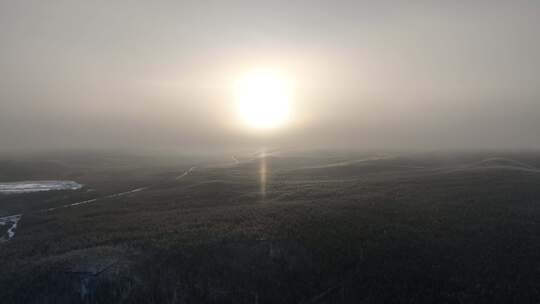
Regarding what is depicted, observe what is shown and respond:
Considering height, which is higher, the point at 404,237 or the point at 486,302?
the point at 404,237

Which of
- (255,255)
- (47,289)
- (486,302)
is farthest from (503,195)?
(47,289)

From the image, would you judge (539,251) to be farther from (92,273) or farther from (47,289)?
(47,289)

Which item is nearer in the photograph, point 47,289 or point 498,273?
point 47,289

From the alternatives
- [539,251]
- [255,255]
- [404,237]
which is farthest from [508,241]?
[255,255]

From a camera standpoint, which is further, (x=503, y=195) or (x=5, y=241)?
(x=503, y=195)

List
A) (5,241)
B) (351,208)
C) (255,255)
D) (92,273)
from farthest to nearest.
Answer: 1. (351,208)
2. (5,241)
3. (255,255)
4. (92,273)

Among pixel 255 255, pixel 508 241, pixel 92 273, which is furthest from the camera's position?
pixel 508 241

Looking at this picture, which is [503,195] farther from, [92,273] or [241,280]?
[92,273]

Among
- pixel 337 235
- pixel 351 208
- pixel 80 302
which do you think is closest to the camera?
pixel 80 302

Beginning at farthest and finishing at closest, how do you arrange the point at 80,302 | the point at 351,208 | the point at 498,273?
1. the point at 351,208
2. the point at 498,273
3. the point at 80,302
